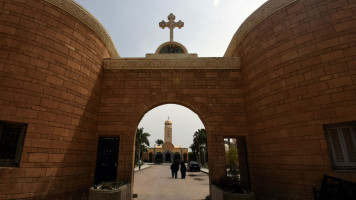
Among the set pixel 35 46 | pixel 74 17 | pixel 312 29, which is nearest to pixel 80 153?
pixel 35 46

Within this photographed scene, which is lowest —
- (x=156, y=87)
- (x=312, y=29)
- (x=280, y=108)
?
(x=280, y=108)

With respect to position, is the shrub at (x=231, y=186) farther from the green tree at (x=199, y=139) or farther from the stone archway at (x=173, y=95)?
the green tree at (x=199, y=139)

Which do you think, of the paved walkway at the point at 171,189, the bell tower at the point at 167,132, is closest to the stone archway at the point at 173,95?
the paved walkway at the point at 171,189

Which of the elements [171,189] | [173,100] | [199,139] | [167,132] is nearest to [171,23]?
[173,100]

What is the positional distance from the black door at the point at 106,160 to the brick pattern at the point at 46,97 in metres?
0.28

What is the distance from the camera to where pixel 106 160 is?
22.4 ft

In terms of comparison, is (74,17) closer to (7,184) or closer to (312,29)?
(7,184)

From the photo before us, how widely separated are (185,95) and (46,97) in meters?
4.63

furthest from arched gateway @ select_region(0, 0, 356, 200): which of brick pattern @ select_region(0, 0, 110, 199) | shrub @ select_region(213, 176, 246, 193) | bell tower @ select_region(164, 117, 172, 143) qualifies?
bell tower @ select_region(164, 117, 172, 143)

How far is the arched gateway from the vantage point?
4652 millimetres

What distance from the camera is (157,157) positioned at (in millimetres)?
52000

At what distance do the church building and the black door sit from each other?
44.6 m

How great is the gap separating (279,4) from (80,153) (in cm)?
823

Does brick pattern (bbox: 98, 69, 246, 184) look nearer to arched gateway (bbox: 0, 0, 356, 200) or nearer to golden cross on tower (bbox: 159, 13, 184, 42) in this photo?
arched gateway (bbox: 0, 0, 356, 200)
